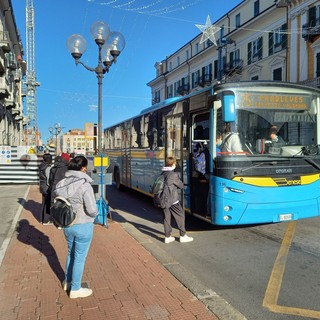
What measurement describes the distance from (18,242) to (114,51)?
549 cm

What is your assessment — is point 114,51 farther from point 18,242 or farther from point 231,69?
point 231,69

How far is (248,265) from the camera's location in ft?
17.8

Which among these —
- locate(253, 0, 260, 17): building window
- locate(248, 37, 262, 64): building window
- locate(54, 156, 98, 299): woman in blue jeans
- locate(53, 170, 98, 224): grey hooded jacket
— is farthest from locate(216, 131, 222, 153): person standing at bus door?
locate(253, 0, 260, 17): building window

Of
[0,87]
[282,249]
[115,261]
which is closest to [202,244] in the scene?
[282,249]

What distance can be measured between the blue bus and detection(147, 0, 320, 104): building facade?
20159 millimetres

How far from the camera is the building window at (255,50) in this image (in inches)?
1473

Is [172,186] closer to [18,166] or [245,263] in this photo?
[245,263]

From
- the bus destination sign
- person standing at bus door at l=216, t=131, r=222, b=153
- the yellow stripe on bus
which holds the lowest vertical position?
the yellow stripe on bus

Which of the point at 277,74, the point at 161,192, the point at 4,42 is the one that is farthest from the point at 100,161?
the point at 277,74

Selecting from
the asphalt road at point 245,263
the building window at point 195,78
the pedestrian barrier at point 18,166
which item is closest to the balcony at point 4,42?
the pedestrian barrier at point 18,166

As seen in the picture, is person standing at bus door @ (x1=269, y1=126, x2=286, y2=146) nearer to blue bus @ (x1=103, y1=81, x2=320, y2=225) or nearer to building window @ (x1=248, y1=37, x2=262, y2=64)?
blue bus @ (x1=103, y1=81, x2=320, y2=225)

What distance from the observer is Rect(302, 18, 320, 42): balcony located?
29.1m

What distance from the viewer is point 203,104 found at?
23.2 ft

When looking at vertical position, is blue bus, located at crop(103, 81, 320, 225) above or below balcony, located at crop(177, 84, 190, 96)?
below
